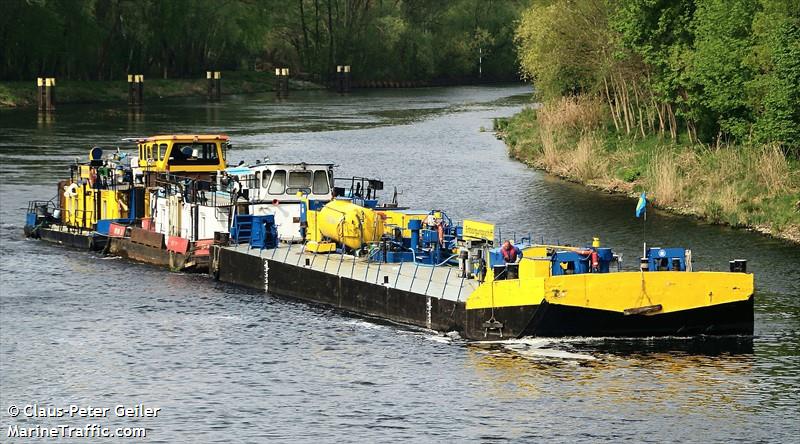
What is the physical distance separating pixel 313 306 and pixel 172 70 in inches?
5502

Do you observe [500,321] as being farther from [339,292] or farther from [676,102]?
[676,102]

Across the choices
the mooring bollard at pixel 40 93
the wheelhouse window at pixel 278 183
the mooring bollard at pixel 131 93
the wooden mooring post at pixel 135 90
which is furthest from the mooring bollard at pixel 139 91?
the wheelhouse window at pixel 278 183

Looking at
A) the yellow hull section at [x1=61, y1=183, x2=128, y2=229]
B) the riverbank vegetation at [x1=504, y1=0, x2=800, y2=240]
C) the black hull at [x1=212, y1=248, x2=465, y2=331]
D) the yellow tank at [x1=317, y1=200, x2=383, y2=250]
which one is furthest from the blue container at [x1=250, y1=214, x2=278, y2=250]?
the riverbank vegetation at [x1=504, y1=0, x2=800, y2=240]

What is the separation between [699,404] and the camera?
140ft

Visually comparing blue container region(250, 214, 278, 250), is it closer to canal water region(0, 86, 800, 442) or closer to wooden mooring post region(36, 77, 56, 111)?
canal water region(0, 86, 800, 442)

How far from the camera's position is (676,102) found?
292 feet

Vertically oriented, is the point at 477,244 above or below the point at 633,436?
above

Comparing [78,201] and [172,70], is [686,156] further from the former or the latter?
[172,70]

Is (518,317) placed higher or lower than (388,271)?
lower

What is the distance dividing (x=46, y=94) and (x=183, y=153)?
266ft

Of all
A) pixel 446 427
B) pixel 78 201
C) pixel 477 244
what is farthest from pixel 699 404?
pixel 78 201

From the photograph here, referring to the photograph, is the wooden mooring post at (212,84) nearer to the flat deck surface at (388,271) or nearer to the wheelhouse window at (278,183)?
the wheelhouse window at (278,183)

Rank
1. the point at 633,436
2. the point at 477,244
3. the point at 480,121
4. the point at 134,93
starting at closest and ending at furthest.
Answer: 1. the point at 633,436
2. the point at 477,244
3. the point at 480,121
4. the point at 134,93

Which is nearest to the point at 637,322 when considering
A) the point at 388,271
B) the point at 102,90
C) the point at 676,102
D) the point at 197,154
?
the point at 388,271
